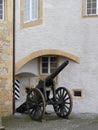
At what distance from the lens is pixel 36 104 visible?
1596cm

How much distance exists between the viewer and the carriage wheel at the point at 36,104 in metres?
15.6

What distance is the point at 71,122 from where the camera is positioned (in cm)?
1527

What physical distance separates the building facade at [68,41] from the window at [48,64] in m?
0.39

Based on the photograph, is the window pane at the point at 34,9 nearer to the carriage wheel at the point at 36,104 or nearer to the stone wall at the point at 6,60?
the stone wall at the point at 6,60

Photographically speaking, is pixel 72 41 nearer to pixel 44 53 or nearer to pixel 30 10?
pixel 44 53

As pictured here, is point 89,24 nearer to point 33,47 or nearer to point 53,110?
point 33,47

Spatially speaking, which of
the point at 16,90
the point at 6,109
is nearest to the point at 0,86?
the point at 6,109

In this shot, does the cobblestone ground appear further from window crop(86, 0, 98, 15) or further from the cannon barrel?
window crop(86, 0, 98, 15)

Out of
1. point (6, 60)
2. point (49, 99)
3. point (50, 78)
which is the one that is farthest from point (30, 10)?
point (49, 99)

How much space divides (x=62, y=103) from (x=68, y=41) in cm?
281

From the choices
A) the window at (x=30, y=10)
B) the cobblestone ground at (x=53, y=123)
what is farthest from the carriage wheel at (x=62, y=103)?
the window at (x=30, y=10)

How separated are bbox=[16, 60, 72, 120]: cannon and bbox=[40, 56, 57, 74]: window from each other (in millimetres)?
2058

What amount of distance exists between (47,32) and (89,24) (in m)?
1.79

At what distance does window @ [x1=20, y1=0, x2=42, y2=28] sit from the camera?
1800 cm
